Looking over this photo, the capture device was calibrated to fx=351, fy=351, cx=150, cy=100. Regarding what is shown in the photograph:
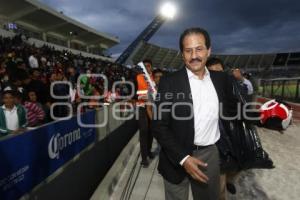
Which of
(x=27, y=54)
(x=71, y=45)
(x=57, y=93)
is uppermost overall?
(x=71, y=45)

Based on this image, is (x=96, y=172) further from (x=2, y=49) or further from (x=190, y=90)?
(x=2, y=49)

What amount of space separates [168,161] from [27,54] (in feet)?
46.3

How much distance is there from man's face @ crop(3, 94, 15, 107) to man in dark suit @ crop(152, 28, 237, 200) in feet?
11.0

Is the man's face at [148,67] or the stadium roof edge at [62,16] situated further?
the stadium roof edge at [62,16]

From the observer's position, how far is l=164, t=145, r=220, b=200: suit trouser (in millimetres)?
2594

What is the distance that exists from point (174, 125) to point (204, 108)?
0.25 metres

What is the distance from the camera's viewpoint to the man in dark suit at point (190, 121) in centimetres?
248

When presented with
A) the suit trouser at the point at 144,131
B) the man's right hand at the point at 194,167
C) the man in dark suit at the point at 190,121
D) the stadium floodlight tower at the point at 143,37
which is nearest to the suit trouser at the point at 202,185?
the man in dark suit at the point at 190,121

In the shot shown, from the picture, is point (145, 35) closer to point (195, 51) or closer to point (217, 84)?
point (217, 84)

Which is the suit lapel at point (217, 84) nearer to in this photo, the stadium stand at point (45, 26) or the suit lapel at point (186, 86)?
the suit lapel at point (186, 86)

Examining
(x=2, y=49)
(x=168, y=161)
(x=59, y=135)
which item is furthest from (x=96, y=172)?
(x=2, y=49)

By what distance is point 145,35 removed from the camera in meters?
63.6

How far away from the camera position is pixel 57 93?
25.3 ft

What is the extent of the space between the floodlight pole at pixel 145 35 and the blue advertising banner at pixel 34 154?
53840 millimetres
